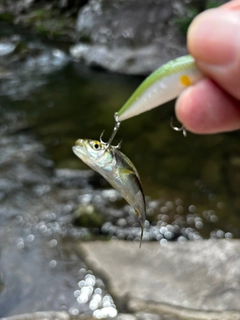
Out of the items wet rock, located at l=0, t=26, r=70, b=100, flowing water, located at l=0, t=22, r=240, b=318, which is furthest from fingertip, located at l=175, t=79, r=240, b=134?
wet rock, located at l=0, t=26, r=70, b=100

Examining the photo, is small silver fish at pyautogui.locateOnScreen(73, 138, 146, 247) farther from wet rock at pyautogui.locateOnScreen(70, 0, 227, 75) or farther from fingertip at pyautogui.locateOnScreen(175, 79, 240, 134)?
wet rock at pyautogui.locateOnScreen(70, 0, 227, 75)

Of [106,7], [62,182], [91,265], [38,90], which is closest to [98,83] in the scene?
[38,90]

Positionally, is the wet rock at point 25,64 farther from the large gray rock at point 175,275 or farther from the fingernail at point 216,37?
the fingernail at point 216,37

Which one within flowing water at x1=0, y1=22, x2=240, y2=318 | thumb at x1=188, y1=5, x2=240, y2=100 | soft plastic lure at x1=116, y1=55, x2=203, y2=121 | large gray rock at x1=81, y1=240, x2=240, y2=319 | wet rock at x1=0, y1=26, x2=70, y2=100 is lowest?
wet rock at x1=0, y1=26, x2=70, y2=100

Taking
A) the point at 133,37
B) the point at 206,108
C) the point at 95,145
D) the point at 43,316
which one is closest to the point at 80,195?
the point at 43,316

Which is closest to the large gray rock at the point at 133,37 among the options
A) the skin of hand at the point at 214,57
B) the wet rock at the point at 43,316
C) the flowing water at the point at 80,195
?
the flowing water at the point at 80,195

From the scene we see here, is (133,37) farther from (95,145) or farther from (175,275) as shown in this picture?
(95,145)

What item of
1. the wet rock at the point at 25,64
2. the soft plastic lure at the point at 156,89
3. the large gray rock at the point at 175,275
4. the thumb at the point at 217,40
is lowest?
the wet rock at the point at 25,64
